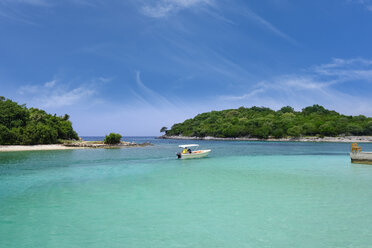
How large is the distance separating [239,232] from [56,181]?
16225 mm

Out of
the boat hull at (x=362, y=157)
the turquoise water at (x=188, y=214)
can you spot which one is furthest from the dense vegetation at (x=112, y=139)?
the boat hull at (x=362, y=157)

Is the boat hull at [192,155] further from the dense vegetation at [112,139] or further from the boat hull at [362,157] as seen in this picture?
the dense vegetation at [112,139]

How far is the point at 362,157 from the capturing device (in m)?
29.3

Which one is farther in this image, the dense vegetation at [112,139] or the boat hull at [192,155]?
the dense vegetation at [112,139]

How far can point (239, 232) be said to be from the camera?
29.8ft

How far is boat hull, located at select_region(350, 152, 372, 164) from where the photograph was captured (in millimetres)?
28497

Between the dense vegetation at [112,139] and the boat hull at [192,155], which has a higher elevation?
the dense vegetation at [112,139]

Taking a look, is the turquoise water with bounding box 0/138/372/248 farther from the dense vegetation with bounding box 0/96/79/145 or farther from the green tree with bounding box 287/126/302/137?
the green tree with bounding box 287/126/302/137

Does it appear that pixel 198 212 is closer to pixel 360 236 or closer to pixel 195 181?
pixel 360 236

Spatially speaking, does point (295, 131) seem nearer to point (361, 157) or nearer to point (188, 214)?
point (361, 157)

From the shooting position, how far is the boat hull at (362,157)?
2850cm

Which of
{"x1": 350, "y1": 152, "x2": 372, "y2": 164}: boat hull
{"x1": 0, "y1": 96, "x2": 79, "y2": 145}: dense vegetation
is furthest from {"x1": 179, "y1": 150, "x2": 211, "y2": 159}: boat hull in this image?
{"x1": 0, "y1": 96, "x2": 79, "y2": 145}: dense vegetation

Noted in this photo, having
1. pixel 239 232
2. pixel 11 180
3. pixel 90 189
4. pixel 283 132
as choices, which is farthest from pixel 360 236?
pixel 283 132

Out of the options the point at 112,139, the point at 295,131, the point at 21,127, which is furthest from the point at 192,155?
the point at 295,131
